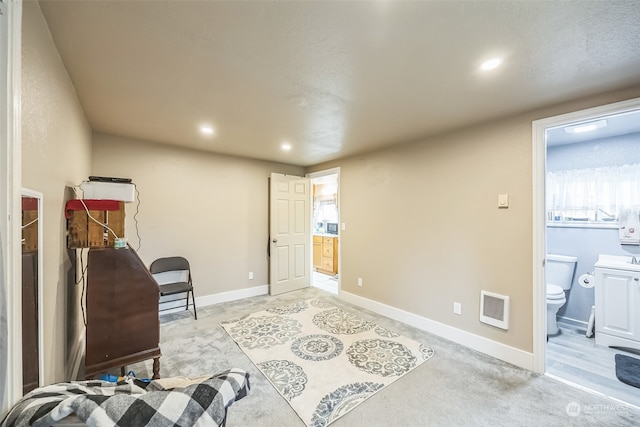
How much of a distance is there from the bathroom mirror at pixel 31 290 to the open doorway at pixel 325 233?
10.8 feet

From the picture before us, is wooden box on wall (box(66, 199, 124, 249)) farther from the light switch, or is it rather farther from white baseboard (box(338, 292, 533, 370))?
the light switch

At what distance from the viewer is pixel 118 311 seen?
5.68 ft

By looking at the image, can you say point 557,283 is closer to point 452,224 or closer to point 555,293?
point 555,293

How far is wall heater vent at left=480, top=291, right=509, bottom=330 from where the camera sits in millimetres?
2301

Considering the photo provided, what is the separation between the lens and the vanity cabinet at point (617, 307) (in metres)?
2.39

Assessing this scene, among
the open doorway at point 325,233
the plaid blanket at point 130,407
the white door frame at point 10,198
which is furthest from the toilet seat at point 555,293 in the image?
the white door frame at point 10,198

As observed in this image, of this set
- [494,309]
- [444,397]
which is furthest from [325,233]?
[444,397]

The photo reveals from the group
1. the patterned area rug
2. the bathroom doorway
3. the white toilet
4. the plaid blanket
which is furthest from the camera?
the white toilet

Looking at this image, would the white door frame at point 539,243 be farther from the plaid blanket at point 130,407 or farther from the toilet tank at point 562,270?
the plaid blanket at point 130,407

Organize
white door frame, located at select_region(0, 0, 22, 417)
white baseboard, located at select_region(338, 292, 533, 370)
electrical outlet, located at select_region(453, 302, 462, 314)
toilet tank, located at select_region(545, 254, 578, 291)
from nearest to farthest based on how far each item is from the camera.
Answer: white door frame, located at select_region(0, 0, 22, 417) → white baseboard, located at select_region(338, 292, 533, 370) → electrical outlet, located at select_region(453, 302, 462, 314) → toilet tank, located at select_region(545, 254, 578, 291)

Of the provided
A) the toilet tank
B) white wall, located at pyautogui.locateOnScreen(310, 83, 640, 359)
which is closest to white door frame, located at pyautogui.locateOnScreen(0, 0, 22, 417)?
white wall, located at pyautogui.locateOnScreen(310, 83, 640, 359)

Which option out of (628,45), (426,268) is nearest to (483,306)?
(426,268)

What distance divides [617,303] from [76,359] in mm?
4874

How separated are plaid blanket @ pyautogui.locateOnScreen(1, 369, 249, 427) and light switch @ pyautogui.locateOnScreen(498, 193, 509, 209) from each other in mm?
2542
